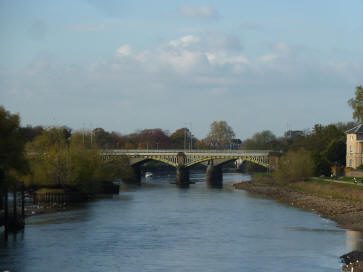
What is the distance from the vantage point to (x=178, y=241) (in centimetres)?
5406

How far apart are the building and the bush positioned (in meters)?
6.23

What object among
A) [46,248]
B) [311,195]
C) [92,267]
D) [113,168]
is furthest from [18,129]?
[113,168]

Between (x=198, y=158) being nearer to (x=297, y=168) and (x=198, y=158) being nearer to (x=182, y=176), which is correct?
(x=182, y=176)

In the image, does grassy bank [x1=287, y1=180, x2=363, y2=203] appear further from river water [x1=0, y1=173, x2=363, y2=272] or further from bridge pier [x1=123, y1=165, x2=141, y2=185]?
bridge pier [x1=123, y1=165, x2=141, y2=185]

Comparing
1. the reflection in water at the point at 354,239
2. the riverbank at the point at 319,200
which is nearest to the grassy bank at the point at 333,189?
the riverbank at the point at 319,200

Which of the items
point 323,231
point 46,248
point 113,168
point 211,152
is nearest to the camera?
point 46,248

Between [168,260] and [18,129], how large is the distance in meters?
16.6

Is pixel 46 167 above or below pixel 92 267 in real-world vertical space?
above

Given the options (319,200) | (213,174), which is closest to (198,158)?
(213,174)

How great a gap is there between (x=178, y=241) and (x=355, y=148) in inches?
2465

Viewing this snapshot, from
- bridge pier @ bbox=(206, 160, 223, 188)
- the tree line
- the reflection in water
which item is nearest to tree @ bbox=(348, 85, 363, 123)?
the tree line

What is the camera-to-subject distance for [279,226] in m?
63.3

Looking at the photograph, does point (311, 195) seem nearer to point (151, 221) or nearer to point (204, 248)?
point (151, 221)

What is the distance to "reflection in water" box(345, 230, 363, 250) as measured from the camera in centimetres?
5057
